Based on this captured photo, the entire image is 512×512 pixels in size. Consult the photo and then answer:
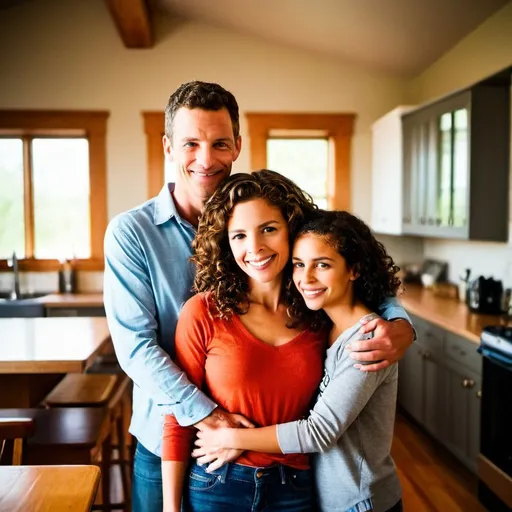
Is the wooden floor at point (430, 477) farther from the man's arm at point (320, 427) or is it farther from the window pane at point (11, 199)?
the window pane at point (11, 199)

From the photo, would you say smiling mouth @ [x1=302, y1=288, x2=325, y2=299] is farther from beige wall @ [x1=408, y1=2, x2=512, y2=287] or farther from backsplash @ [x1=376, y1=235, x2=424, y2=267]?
backsplash @ [x1=376, y1=235, x2=424, y2=267]

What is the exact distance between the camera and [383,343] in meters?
1.30

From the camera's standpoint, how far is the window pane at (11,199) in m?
5.40

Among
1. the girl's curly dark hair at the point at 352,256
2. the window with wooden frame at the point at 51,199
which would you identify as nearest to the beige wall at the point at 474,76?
the girl's curly dark hair at the point at 352,256

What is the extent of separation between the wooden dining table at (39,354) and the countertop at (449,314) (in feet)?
6.33

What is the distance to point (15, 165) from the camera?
540 centimetres

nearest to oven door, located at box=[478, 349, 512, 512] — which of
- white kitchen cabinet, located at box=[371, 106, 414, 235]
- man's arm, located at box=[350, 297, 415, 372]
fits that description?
man's arm, located at box=[350, 297, 415, 372]

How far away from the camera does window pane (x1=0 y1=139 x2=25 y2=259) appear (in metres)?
5.40

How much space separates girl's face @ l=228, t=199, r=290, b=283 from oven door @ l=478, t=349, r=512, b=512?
1.82 metres

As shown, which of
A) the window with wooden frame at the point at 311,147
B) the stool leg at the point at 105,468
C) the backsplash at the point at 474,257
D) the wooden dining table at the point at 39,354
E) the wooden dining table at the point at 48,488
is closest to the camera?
the wooden dining table at the point at 48,488

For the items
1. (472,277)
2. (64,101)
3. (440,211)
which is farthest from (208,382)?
(64,101)

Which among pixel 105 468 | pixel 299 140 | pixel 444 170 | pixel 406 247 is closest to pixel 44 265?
pixel 299 140

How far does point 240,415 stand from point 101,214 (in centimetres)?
433

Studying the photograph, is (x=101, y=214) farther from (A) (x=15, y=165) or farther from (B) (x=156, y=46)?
(B) (x=156, y=46)
